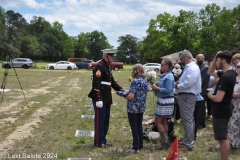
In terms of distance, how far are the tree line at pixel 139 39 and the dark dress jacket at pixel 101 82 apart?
21.3 feet

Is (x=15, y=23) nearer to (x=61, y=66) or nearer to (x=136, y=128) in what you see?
(x=61, y=66)

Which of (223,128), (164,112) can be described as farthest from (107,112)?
(223,128)

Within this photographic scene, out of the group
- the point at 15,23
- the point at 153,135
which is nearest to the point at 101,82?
the point at 153,135

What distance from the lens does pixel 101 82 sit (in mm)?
5781

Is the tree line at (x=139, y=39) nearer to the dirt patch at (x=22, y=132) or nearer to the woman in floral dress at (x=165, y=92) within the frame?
the dirt patch at (x=22, y=132)

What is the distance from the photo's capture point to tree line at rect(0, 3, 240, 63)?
51656 millimetres

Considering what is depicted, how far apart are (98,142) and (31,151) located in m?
1.19

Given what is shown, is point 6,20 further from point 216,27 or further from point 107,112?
point 107,112

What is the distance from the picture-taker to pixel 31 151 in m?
5.54

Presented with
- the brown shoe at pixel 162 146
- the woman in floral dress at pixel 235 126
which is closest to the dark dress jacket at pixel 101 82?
the brown shoe at pixel 162 146

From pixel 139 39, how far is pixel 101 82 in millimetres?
93416

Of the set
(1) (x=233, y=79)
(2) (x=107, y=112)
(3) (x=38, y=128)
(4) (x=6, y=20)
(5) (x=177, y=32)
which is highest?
(4) (x=6, y=20)

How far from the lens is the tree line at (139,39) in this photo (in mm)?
51656

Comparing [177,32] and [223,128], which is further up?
[177,32]
